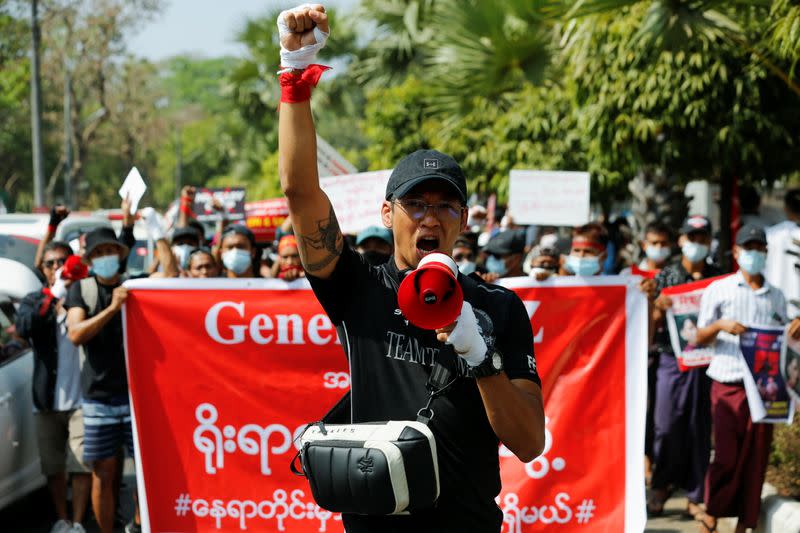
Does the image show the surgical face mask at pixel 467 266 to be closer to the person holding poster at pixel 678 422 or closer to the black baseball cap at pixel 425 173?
the person holding poster at pixel 678 422

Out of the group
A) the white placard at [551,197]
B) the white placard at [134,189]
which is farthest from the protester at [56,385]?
the white placard at [551,197]

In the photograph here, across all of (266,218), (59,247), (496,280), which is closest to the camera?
(496,280)

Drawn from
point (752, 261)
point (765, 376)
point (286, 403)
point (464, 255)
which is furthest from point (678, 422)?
point (286, 403)

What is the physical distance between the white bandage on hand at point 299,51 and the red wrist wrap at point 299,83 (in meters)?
0.02

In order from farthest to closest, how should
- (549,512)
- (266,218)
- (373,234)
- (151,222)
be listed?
1. (266,218)
2. (373,234)
3. (151,222)
4. (549,512)

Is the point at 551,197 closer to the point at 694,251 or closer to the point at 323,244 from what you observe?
the point at 694,251

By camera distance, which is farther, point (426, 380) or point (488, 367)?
point (426, 380)

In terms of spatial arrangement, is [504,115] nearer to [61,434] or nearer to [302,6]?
[61,434]

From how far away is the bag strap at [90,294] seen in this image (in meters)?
6.39

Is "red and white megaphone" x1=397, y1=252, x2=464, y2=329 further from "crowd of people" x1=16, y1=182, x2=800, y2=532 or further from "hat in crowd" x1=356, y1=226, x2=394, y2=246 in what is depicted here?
"hat in crowd" x1=356, y1=226, x2=394, y2=246

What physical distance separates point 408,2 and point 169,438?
1844 cm

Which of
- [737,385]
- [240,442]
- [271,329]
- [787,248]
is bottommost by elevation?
[240,442]

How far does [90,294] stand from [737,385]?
148 inches

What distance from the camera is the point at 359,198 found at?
7809 millimetres
